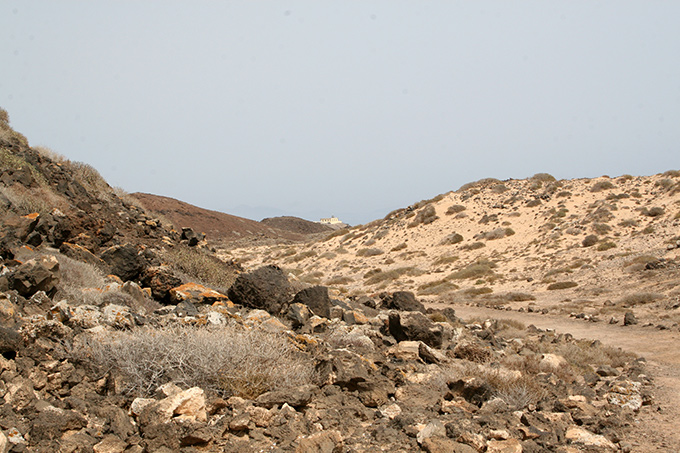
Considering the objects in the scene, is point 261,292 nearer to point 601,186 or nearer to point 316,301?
point 316,301

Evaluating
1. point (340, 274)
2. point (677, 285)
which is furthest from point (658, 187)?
point (340, 274)

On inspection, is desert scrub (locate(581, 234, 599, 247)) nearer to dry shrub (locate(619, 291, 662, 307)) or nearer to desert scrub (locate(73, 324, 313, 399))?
dry shrub (locate(619, 291, 662, 307))

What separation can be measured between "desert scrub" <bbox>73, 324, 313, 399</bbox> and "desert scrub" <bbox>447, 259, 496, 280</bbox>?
69.6 ft

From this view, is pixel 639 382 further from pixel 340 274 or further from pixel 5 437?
Result: pixel 340 274

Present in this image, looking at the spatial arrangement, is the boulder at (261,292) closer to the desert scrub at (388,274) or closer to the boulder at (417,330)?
the boulder at (417,330)

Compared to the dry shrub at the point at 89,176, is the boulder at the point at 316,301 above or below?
below

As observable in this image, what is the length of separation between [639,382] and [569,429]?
119 inches

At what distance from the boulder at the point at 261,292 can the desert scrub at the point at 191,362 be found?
3.68m

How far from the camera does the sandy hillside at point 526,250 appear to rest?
17.5 meters

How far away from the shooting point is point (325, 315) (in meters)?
8.42

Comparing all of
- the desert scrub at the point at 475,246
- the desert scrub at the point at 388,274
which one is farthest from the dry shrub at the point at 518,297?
the desert scrub at the point at 475,246

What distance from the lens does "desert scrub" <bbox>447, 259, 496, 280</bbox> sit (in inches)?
956

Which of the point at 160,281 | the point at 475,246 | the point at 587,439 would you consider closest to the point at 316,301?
the point at 160,281

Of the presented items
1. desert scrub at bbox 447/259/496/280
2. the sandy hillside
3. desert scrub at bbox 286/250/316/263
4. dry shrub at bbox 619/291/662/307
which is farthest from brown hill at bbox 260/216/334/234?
dry shrub at bbox 619/291/662/307
